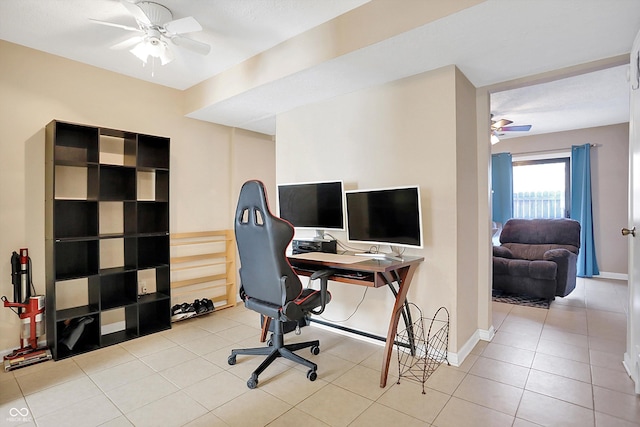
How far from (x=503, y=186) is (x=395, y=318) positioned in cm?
488

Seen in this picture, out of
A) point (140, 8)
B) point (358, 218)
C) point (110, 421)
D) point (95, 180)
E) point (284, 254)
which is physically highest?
point (140, 8)

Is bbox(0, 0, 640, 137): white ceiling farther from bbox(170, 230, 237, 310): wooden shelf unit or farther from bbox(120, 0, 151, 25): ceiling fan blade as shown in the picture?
bbox(170, 230, 237, 310): wooden shelf unit

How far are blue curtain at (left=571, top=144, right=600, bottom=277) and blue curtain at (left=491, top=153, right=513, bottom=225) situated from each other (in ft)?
3.06

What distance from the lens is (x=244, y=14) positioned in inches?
90.5

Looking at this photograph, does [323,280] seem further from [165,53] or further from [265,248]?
[165,53]

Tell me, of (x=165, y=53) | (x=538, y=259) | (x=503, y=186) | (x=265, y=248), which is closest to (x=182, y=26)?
(x=165, y=53)

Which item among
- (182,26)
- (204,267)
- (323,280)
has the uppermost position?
(182,26)

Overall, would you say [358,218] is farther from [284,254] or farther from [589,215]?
[589,215]

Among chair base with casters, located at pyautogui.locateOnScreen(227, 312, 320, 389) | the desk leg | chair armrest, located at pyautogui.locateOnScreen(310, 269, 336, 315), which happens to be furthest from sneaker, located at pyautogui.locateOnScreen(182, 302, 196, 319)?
the desk leg

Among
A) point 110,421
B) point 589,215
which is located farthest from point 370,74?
point 589,215

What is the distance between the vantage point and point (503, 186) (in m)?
6.07

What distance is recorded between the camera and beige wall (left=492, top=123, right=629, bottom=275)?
16.9 feet

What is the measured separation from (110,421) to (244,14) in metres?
2.67

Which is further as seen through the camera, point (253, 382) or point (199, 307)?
point (199, 307)
